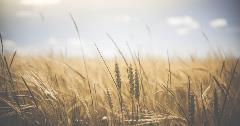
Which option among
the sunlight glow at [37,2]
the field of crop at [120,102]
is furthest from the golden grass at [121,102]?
the sunlight glow at [37,2]

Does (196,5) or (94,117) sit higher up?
(196,5)

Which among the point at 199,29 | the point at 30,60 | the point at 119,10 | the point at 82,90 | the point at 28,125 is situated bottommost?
the point at 28,125

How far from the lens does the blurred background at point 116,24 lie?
1314 millimetres

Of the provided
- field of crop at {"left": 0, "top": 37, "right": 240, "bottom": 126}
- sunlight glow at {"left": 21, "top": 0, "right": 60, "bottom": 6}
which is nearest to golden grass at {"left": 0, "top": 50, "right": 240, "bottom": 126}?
field of crop at {"left": 0, "top": 37, "right": 240, "bottom": 126}

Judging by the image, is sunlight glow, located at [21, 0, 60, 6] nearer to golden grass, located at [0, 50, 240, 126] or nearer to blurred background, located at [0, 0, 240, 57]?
blurred background, located at [0, 0, 240, 57]

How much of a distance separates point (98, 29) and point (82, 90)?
37 cm

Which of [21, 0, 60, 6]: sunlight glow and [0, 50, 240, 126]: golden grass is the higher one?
[21, 0, 60, 6]: sunlight glow

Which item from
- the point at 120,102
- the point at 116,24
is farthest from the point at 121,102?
the point at 116,24

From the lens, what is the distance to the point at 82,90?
1.08 meters

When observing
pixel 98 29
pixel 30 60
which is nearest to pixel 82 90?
pixel 98 29

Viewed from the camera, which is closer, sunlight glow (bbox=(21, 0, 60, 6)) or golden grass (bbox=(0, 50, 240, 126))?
golden grass (bbox=(0, 50, 240, 126))

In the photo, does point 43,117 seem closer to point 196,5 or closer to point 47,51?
point 47,51

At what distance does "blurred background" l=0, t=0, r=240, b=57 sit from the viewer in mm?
1314

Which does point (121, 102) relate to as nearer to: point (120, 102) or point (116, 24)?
point (120, 102)
